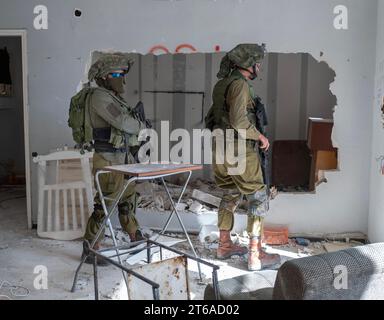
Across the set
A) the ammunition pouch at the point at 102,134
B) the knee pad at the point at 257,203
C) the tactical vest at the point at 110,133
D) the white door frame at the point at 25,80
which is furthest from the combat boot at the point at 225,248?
the white door frame at the point at 25,80

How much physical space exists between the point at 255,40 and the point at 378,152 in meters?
1.63

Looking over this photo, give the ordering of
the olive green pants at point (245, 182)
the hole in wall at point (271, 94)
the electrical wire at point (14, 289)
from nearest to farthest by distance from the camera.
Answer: the electrical wire at point (14, 289) → the olive green pants at point (245, 182) → the hole in wall at point (271, 94)

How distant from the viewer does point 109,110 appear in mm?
3664

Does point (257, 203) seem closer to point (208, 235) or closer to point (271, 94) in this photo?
point (208, 235)

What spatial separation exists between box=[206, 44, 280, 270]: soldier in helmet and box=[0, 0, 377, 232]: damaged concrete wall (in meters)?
0.86

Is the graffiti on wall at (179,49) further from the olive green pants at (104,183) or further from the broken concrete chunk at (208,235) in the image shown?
the broken concrete chunk at (208,235)

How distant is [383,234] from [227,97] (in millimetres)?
1872

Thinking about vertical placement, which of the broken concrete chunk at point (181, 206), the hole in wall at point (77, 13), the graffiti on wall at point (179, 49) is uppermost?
the hole in wall at point (77, 13)

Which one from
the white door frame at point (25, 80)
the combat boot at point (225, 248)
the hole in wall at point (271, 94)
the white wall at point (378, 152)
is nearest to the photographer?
the combat boot at point (225, 248)

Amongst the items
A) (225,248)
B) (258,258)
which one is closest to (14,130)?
(225,248)

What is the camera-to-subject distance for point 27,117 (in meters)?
4.83

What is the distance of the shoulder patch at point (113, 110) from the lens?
367 cm
